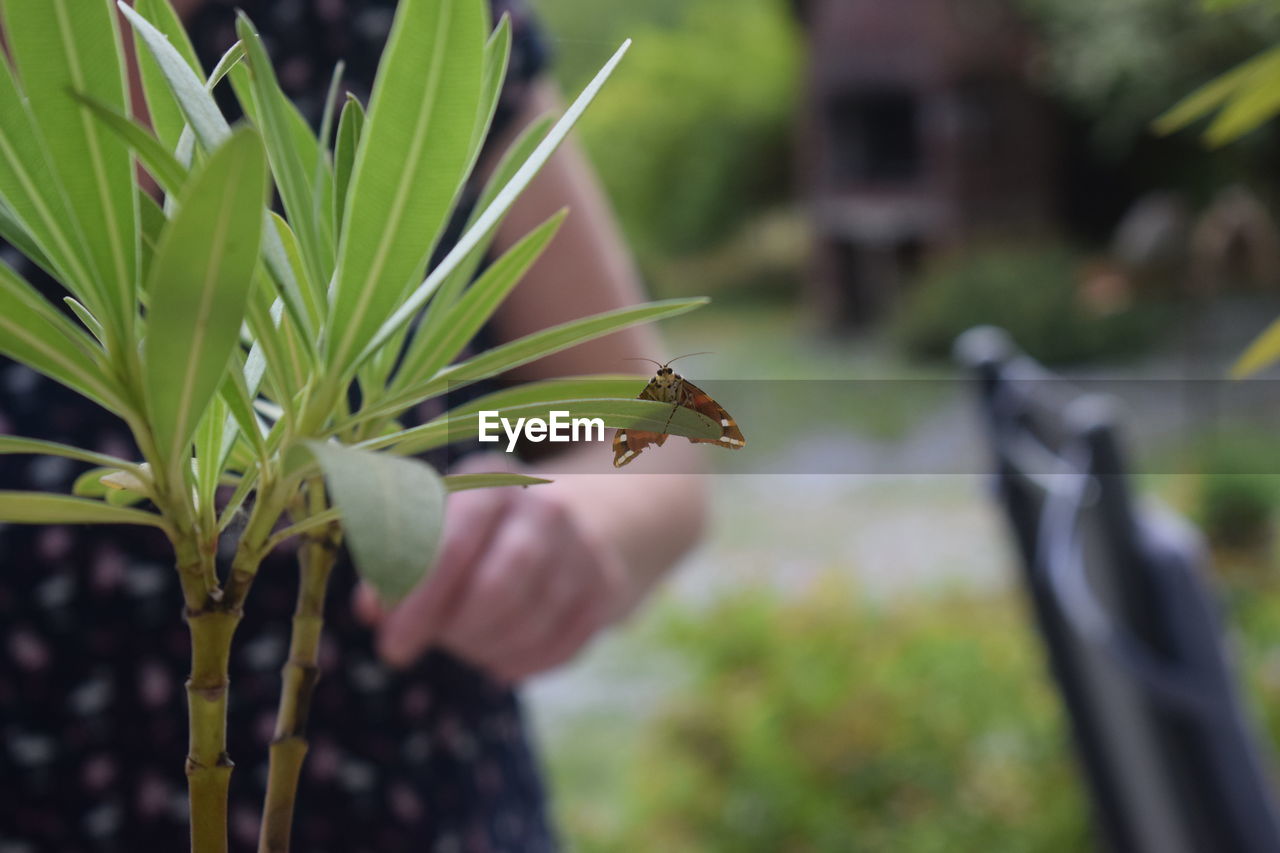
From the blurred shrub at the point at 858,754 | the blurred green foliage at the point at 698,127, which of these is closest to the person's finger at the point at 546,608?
the blurred shrub at the point at 858,754

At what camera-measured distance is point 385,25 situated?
0.28 meters

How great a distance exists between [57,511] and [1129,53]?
3.00 metres

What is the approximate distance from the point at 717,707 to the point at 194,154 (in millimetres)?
1390

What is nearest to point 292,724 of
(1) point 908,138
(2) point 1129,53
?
(2) point 1129,53

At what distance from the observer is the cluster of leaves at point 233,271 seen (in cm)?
7

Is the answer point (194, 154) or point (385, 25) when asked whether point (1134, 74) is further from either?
point (194, 154)

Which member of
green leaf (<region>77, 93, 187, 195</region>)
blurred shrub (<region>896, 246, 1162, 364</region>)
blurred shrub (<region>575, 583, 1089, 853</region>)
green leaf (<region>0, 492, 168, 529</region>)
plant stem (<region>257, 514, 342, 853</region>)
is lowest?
plant stem (<region>257, 514, 342, 853</region>)

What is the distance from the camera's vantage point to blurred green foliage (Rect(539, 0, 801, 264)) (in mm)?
2570

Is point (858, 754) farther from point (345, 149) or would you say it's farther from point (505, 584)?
point (345, 149)

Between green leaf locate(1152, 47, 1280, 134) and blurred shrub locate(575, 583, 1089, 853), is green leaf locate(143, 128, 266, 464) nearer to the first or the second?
green leaf locate(1152, 47, 1280, 134)

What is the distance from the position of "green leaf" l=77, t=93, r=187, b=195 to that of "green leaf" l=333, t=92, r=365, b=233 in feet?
0.09

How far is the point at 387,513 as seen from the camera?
0.06m

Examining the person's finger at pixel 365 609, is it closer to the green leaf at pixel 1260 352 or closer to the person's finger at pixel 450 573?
the person's finger at pixel 450 573

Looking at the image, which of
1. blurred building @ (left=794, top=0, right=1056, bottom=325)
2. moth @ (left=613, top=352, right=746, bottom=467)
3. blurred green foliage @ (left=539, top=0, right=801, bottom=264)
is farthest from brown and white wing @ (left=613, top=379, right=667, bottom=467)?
blurred building @ (left=794, top=0, right=1056, bottom=325)
